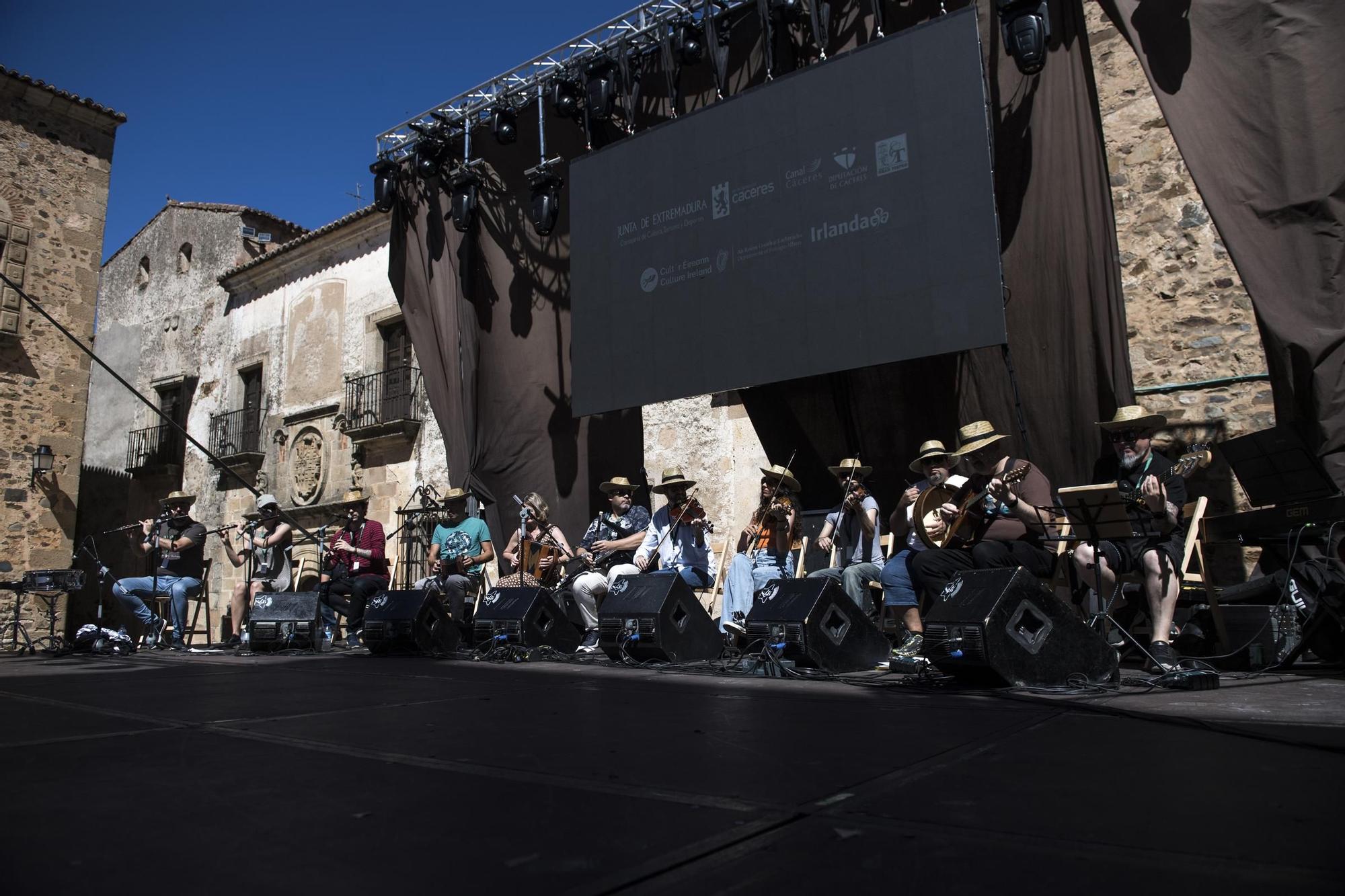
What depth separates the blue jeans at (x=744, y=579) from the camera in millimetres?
6051

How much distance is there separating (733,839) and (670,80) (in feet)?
24.9

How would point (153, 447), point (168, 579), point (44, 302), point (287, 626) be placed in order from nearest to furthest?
point (287, 626) → point (168, 579) → point (44, 302) → point (153, 447)

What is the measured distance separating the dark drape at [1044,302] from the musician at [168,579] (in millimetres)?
6110

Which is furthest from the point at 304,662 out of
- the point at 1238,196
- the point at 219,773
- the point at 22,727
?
the point at 1238,196

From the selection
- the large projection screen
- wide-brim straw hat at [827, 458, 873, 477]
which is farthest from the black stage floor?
the large projection screen

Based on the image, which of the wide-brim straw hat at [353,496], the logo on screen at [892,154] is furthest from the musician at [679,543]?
the wide-brim straw hat at [353,496]

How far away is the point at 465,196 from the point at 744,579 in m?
5.45

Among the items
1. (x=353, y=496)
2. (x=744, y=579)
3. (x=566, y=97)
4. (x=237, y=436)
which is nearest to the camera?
(x=744, y=579)

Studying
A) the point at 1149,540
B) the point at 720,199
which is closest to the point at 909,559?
the point at 1149,540

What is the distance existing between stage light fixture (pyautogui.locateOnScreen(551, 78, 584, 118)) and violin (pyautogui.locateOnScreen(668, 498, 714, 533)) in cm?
428

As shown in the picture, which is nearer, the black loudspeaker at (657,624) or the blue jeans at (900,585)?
the blue jeans at (900,585)

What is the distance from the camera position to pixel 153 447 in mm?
16484

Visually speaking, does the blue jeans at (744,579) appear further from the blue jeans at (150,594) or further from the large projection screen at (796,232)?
the blue jeans at (150,594)

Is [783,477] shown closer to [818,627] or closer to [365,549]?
[818,627]
